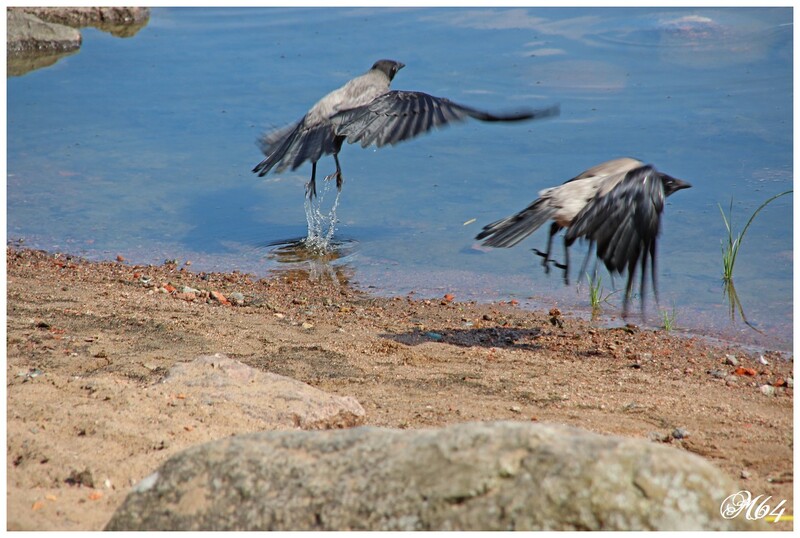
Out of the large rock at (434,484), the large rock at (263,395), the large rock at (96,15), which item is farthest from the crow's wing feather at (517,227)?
the large rock at (96,15)

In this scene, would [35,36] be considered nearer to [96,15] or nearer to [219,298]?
[96,15]

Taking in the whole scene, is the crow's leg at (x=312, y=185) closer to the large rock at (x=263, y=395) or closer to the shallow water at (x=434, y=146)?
the shallow water at (x=434, y=146)

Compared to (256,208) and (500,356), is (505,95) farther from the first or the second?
(500,356)

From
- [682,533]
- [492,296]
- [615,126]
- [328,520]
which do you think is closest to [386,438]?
[328,520]

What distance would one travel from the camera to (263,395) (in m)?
4.16

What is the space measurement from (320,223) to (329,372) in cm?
411

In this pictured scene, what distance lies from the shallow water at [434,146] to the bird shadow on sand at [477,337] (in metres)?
0.92

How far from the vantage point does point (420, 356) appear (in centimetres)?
522

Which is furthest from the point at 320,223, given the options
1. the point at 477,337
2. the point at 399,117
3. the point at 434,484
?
the point at 434,484

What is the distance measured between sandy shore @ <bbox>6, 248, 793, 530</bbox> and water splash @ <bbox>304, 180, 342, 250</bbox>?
48.4 inches

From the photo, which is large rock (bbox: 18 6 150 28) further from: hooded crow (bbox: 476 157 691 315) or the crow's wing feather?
hooded crow (bbox: 476 157 691 315)

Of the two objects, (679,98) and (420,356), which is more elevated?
(679,98)

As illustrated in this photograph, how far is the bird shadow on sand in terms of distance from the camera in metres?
5.63

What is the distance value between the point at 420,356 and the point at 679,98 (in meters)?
7.47
